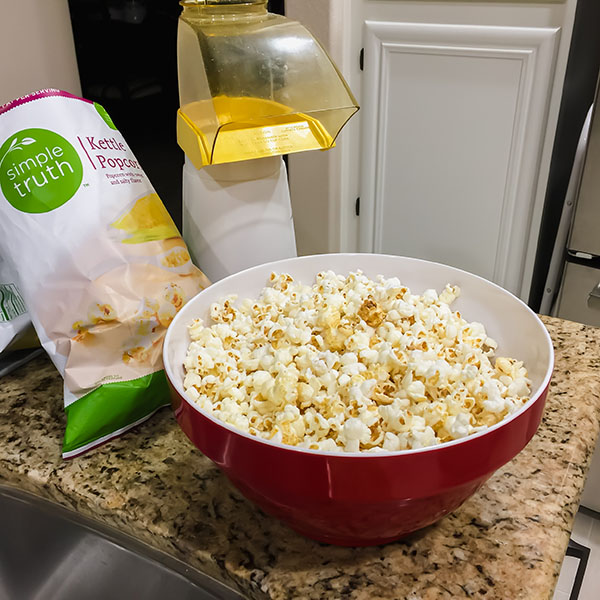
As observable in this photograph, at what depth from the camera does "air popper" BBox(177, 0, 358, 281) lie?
80 centimetres

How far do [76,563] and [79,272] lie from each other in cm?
36

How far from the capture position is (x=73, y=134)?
73cm

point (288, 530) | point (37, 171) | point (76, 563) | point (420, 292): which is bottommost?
point (76, 563)

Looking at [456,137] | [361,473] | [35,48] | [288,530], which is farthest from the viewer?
[456,137]

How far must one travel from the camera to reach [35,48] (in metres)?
1.27

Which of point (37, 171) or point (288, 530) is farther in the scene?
point (37, 171)

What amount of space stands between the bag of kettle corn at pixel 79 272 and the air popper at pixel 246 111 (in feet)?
0.43

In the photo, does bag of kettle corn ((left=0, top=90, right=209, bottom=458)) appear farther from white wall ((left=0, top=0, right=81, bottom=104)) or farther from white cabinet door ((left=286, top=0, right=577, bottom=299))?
white cabinet door ((left=286, top=0, right=577, bottom=299))

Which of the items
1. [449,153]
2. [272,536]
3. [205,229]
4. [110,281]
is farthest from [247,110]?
[449,153]

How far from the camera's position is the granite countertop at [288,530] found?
0.52 metres

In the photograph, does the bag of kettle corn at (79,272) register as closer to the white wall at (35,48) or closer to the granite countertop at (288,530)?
the granite countertop at (288,530)

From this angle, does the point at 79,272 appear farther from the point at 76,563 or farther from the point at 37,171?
the point at 76,563

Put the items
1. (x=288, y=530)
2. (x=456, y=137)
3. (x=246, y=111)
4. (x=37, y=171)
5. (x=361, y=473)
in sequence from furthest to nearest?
(x=456, y=137), (x=246, y=111), (x=37, y=171), (x=288, y=530), (x=361, y=473)

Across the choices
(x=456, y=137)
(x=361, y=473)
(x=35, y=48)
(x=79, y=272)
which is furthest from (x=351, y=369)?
(x=456, y=137)
